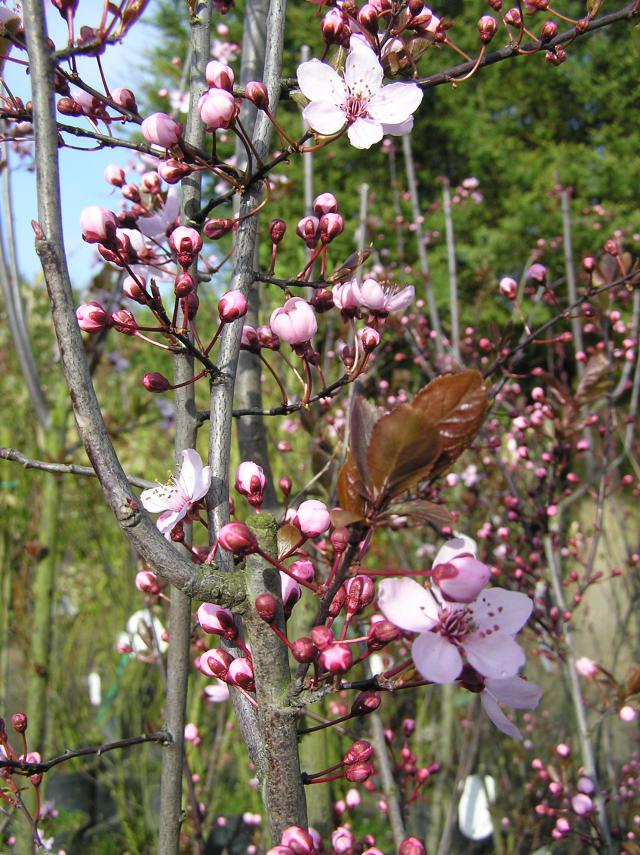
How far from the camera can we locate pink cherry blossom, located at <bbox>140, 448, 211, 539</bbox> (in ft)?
2.86

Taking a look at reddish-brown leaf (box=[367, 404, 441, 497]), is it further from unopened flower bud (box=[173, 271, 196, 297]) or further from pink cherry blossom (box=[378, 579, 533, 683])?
unopened flower bud (box=[173, 271, 196, 297])

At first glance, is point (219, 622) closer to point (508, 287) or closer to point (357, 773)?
point (357, 773)

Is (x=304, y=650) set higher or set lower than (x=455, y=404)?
lower

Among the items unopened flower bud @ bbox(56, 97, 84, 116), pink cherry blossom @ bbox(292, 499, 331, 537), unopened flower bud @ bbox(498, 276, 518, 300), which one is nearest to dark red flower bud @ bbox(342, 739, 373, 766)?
pink cherry blossom @ bbox(292, 499, 331, 537)

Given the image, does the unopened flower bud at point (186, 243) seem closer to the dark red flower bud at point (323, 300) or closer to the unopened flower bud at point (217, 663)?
the dark red flower bud at point (323, 300)

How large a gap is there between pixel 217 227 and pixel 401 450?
64 centimetres

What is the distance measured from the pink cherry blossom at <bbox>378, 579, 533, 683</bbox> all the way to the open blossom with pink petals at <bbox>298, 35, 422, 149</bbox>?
0.68m

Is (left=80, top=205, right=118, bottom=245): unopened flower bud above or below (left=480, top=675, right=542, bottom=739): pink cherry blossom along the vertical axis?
above

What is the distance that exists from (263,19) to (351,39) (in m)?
0.68

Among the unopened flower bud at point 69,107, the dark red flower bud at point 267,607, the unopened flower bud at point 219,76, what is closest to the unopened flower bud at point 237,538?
the dark red flower bud at point 267,607

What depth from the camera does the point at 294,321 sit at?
101cm

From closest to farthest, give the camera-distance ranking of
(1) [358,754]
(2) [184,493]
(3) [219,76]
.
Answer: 1. (1) [358,754]
2. (2) [184,493]
3. (3) [219,76]

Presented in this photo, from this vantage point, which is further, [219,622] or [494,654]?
[219,622]

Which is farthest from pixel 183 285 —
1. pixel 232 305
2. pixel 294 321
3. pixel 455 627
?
pixel 455 627
